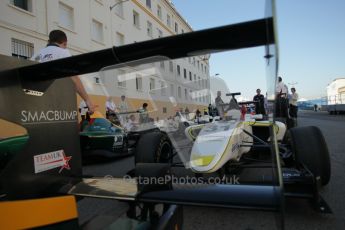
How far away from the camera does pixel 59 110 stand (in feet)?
4.17

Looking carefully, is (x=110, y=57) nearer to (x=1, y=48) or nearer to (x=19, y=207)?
(x=19, y=207)

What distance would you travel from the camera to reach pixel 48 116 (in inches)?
47.6

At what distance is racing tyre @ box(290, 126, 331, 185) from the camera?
2.59 metres

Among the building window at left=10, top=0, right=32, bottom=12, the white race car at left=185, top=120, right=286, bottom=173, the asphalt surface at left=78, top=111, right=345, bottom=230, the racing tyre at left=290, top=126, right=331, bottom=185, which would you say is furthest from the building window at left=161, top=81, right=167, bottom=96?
the building window at left=10, top=0, right=32, bottom=12

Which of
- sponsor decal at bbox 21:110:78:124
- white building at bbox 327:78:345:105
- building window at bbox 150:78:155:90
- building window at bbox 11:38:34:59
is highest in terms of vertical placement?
building window at bbox 11:38:34:59

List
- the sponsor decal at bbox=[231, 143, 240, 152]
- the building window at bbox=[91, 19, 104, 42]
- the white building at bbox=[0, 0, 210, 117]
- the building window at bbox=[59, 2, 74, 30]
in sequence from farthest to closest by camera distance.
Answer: the building window at bbox=[91, 19, 104, 42]
the building window at bbox=[59, 2, 74, 30]
the sponsor decal at bbox=[231, 143, 240, 152]
the white building at bbox=[0, 0, 210, 117]

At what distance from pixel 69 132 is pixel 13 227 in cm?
46

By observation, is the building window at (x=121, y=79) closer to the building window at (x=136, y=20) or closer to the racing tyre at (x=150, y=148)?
the racing tyre at (x=150, y=148)

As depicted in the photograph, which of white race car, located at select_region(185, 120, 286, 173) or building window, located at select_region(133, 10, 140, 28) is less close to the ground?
building window, located at select_region(133, 10, 140, 28)

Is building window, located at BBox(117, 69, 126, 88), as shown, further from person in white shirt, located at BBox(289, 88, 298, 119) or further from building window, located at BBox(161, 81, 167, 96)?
person in white shirt, located at BBox(289, 88, 298, 119)

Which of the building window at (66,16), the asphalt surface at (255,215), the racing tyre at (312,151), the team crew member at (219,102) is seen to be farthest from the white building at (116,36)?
the racing tyre at (312,151)

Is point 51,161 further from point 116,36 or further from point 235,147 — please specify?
point 116,36

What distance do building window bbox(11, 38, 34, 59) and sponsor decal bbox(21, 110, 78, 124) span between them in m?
9.01

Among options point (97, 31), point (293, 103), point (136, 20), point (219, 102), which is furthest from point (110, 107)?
point (136, 20)
